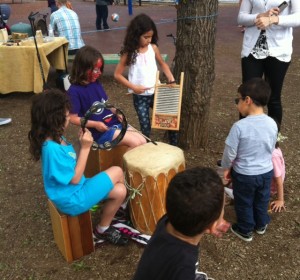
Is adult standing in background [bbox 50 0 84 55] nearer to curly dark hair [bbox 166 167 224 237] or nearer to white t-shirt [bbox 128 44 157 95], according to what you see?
white t-shirt [bbox 128 44 157 95]

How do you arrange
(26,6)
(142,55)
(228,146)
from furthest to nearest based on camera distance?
(26,6) < (142,55) < (228,146)

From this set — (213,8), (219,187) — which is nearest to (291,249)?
(219,187)

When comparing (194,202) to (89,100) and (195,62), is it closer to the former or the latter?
(89,100)

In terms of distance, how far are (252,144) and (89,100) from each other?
137 centimetres

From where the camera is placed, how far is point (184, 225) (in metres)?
1.48

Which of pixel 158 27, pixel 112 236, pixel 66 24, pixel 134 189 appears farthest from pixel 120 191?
pixel 158 27

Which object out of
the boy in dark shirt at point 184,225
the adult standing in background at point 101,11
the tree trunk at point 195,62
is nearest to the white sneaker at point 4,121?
the tree trunk at point 195,62

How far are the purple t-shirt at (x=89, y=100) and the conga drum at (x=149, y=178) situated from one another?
532 millimetres

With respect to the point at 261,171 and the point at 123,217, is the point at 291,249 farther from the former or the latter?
the point at 123,217

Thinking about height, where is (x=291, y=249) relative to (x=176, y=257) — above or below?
below

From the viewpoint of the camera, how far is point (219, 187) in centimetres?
152

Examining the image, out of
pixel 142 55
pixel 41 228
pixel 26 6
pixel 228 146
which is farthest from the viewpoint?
pixel 26 6

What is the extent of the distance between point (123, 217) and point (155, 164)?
2.29 ft

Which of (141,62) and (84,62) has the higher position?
(84,62)
